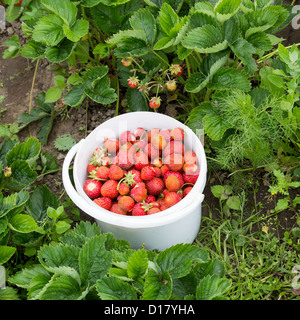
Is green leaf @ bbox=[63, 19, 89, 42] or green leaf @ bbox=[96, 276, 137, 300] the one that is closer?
green leaf @ bbox=[96, 276, 137, 300]

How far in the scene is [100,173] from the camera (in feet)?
5.32

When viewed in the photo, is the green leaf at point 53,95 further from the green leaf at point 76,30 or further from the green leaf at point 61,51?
the green leaf at point 76,30

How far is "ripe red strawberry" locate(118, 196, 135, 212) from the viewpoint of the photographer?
1.54 m

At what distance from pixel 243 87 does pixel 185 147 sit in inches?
13.1

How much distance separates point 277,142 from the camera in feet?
5.93

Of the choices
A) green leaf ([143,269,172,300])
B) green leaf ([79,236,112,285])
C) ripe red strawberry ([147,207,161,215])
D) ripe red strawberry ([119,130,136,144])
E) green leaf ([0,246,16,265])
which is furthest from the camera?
ripe red strawberry ([119,130,136,144])

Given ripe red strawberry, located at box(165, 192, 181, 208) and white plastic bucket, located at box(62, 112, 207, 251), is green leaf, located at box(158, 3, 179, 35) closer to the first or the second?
white plastic bucket, located at box(62, 112, 207, 251)

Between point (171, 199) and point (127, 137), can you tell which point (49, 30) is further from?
point (171, 199)

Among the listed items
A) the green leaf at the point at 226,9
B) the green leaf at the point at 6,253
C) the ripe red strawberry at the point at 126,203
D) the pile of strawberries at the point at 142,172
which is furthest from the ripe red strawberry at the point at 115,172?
the green leaf at the point at 226,9

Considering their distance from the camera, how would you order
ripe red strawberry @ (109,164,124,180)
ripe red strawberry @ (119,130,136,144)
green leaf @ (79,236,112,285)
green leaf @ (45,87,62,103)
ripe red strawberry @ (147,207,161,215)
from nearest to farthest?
1. green leaf @ (79,236,112,285)
2. ripe red strawberry @ (147,207,161,215)
3. ripe red strawberry @ (109,164,124,180)
4. ripe red strawberry @ (119,130,136,144)
5. green leaf @ (45,87,62,103)

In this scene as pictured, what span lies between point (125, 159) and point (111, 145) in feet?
0.29

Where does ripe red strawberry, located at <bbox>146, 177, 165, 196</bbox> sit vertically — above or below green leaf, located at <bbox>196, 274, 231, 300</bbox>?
below

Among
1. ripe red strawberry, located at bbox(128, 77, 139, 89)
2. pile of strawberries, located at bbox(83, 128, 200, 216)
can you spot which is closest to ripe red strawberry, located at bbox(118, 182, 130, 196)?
pile of strawberries, located at bbox(83, 128, 200, 216)

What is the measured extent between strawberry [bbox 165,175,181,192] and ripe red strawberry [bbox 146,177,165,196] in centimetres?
4
